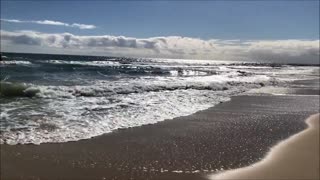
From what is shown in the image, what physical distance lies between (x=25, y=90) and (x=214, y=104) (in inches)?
339

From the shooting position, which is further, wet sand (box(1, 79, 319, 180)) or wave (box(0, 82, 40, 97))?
wave (box(0, 82, 40, 97))

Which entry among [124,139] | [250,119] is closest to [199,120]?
[250,119]

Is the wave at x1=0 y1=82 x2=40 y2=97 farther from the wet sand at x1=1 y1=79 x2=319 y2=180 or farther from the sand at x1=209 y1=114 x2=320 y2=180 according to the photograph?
the sand at x1=209 y1=114 x2=320 y2=180

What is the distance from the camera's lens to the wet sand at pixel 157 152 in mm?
6543

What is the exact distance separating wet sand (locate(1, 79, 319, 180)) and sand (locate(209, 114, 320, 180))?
0.22m

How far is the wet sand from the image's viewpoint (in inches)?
258

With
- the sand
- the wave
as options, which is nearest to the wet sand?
the sand

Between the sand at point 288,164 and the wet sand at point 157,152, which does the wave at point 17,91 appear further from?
the sand at point 288,164

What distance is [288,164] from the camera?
7.43 metres

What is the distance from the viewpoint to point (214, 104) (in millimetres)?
15828

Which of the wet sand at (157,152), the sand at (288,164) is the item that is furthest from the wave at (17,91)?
the sand at (288,164)

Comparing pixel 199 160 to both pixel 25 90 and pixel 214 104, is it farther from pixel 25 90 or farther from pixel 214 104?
pixel 25 90

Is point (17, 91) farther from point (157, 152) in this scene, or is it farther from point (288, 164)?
point (288, 164)

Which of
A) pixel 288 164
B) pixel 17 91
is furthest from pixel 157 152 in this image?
pixel 17 91
